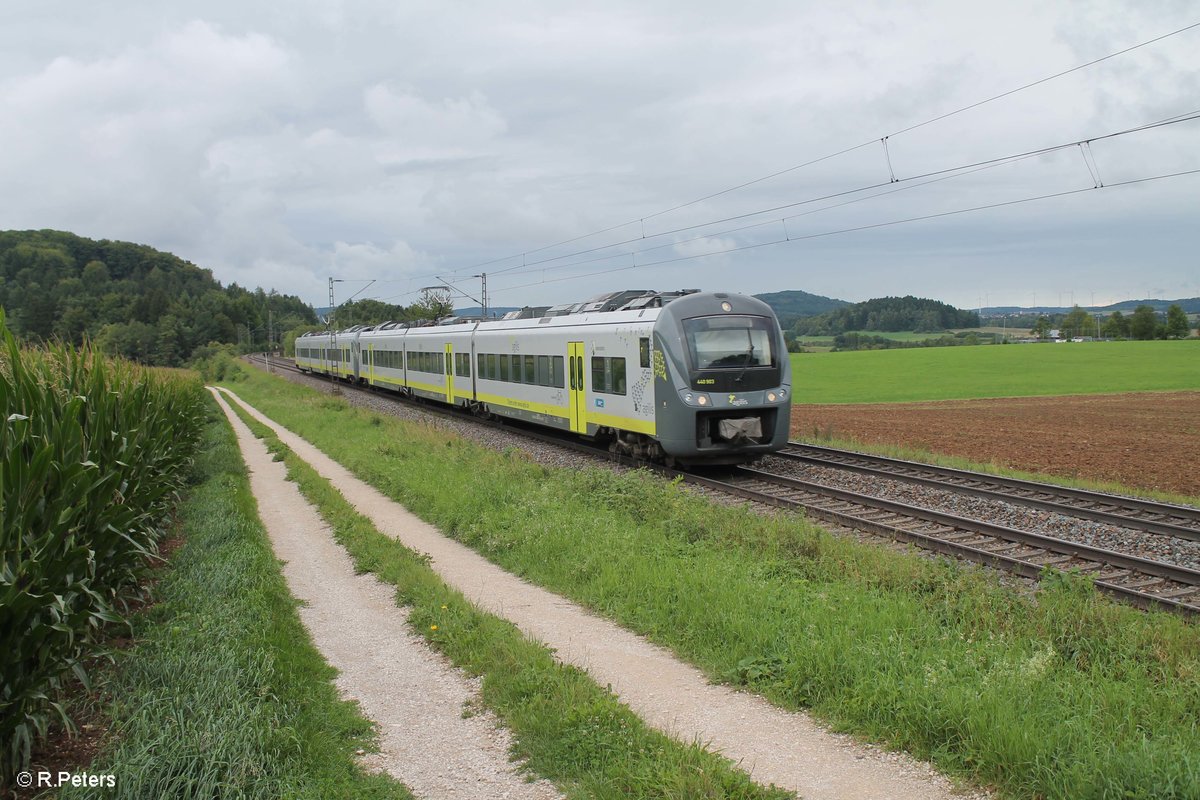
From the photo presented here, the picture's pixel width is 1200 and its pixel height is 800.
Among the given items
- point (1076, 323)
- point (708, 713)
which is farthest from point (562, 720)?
point (1076, 323)

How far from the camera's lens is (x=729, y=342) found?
1579 centimetres

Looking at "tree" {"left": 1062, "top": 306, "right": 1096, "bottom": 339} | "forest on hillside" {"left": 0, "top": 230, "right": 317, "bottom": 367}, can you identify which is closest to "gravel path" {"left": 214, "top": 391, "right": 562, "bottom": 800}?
"forest on hillside" {"left": 0, "top": 230, "right": 317, "bottom": 367}

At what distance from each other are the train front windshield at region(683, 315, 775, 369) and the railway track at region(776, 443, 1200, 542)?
2.85 m

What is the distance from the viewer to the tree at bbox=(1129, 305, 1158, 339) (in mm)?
88062

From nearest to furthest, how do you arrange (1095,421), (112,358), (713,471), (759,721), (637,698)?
(759,721) → (637,698) → (112,358) → (713,471) → (1095,421)

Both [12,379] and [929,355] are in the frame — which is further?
[929,355]

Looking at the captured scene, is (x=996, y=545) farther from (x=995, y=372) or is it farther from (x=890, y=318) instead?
(x=890, y=318)

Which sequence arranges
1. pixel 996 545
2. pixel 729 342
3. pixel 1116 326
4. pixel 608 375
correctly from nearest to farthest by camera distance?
1. pixel 996 545
2. pixel 729 342
3. pixel 608 375
4. pixel 1116 326

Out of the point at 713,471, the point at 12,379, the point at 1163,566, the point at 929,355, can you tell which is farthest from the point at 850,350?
the point at 12,379

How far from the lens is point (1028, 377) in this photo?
52594 mm

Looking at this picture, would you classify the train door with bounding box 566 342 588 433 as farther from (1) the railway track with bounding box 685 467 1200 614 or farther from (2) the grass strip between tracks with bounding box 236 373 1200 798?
(2) the grass strip between tracks with bounding box 236 373 1200 798

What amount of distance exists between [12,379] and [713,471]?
497 inches

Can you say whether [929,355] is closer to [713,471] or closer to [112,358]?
[713,471]

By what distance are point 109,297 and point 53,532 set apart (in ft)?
117
